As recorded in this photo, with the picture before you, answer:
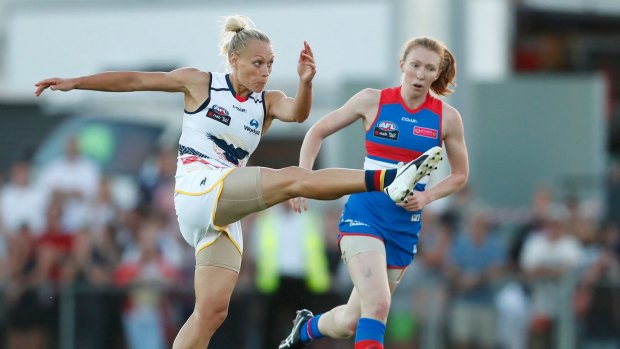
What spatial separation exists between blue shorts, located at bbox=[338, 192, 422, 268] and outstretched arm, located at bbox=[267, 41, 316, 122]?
86 centimetres

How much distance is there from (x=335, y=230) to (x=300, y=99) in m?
5.77

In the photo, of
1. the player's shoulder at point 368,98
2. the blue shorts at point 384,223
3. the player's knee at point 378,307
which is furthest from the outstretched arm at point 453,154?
the player's knee at point 378,307

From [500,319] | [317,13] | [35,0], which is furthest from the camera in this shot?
[35,0]

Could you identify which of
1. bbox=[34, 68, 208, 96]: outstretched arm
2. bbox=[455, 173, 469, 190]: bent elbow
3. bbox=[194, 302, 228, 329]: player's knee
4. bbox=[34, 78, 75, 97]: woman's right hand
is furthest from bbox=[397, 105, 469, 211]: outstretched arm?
bbox=[34, 78, 75, 97]: woman's right hand

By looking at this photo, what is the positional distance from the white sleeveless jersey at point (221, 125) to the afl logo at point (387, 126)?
2.81 feet

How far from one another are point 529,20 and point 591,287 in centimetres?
1315

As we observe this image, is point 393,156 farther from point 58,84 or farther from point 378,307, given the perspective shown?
point 58,84

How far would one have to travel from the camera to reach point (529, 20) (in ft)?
85.6

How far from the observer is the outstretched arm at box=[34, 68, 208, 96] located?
27.7 feet

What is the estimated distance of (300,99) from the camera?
340 inches

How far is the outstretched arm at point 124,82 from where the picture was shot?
8.44 metres

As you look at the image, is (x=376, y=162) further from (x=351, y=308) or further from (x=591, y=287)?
(x=591, y=287)

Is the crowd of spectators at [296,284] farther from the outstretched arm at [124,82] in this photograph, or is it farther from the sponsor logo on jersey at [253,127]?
the outstretched arm at [124,82]

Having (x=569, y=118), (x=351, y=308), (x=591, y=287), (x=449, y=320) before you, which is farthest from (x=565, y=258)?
(x=351, y=308)
